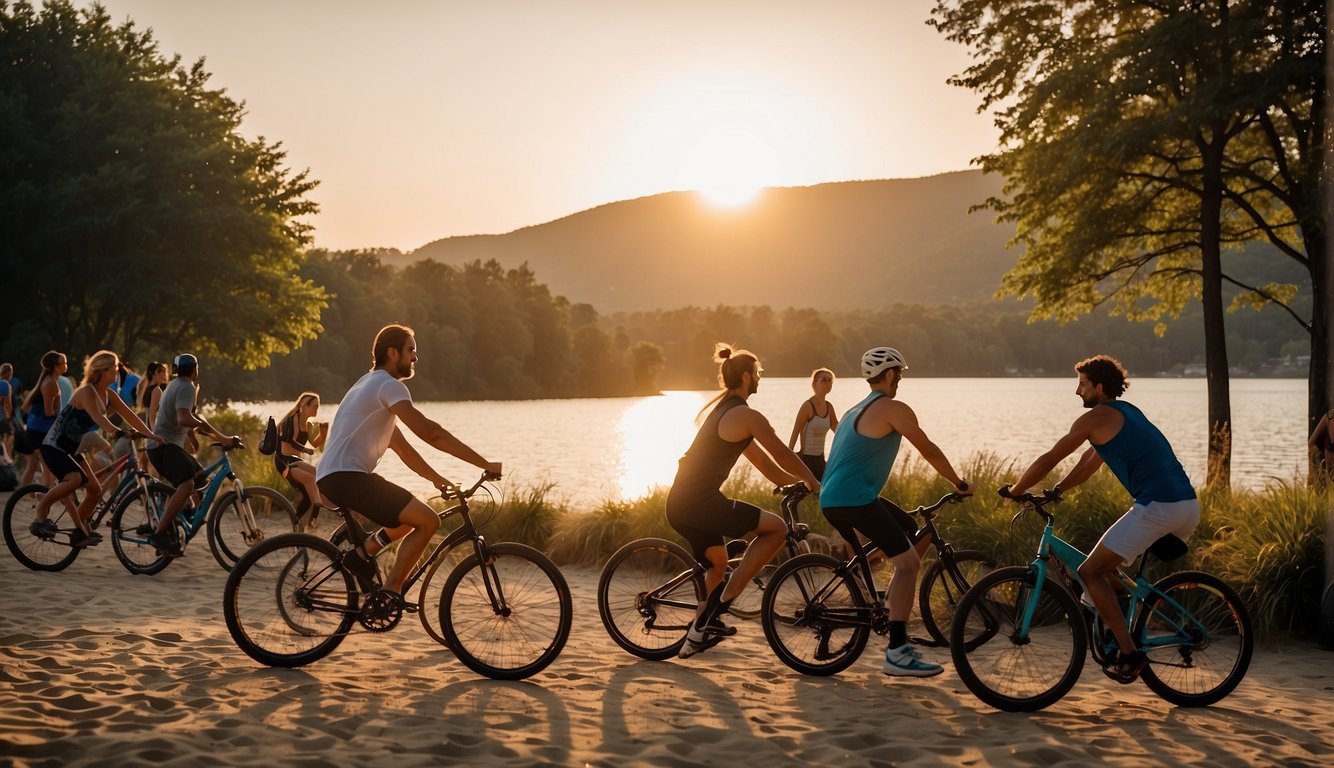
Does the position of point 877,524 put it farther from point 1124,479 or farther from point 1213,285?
point 1213,285

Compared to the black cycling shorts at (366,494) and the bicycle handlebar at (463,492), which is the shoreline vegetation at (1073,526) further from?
the black cycling shorts at (366,494)

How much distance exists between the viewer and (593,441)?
5125cm

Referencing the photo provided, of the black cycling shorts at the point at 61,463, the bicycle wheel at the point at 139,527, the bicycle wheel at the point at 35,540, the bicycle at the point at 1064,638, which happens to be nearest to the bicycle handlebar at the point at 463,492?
the bicycle at the point at 1064,638

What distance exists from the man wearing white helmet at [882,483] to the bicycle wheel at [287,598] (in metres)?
2.98

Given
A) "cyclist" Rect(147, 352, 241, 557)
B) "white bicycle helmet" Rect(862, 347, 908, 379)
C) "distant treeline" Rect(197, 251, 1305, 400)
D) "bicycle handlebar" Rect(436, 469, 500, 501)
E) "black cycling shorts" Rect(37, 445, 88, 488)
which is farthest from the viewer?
"distant treeline" Rect(197, 251, 1305, 400)

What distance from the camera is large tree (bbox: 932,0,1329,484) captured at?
56.6ft

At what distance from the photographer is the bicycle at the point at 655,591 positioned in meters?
7.58

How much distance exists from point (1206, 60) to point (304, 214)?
27170mm

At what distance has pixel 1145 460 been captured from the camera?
20.7 ft

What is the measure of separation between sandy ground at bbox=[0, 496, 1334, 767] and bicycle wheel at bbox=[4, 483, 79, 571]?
9.30 ft

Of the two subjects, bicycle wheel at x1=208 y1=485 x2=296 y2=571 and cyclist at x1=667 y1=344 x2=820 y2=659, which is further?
bicycle wheel at x1=208 y1=485 x2=296 y2=571

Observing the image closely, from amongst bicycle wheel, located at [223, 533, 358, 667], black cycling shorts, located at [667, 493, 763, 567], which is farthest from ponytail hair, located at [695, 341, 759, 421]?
bicycle wheel, located at [223, 533, 358, 667]

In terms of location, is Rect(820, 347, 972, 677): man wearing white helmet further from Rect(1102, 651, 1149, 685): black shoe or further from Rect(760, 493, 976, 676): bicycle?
Rect(1102, 651, 1149, 685): black shoe

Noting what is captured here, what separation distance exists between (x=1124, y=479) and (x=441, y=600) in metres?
3.92
